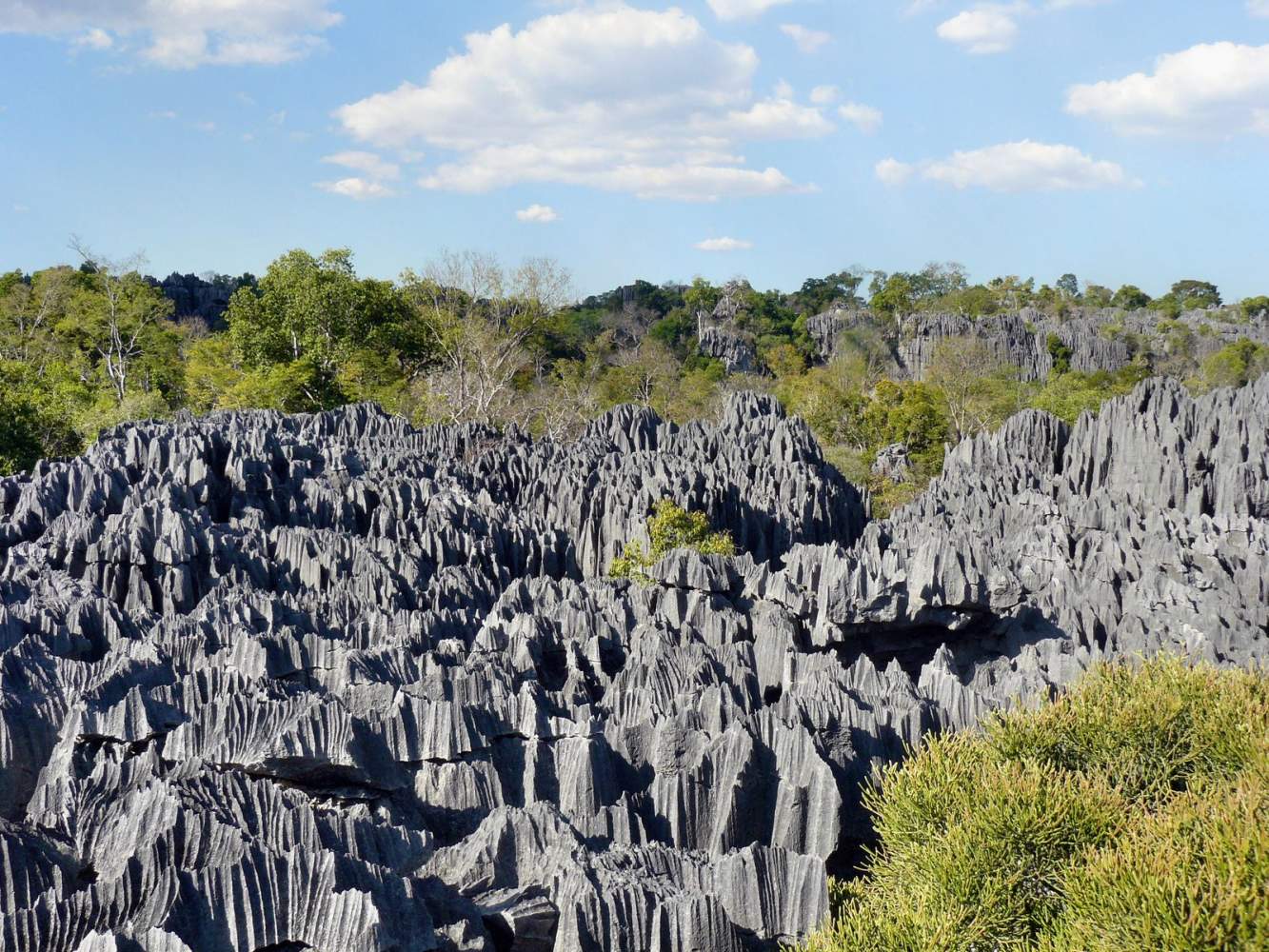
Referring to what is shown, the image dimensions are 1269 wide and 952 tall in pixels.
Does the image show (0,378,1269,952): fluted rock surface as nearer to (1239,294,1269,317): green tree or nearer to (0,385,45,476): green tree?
(0,385,45,476): green tree

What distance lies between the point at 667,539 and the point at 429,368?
1078 inches

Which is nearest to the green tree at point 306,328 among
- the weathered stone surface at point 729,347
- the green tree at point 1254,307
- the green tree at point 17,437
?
the green tree at point 17,437

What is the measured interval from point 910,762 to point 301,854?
16.1ft

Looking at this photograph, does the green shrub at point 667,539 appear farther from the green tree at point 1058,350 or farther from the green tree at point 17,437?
the green tree at point 1058,350

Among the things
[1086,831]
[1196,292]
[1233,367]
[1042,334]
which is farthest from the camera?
[1196,292]

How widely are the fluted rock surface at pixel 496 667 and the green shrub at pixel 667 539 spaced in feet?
2.58

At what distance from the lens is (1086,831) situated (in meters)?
7.61

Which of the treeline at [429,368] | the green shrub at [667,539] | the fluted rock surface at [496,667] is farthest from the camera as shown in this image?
the treeline at [429,368]

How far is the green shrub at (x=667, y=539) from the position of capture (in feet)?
67.9

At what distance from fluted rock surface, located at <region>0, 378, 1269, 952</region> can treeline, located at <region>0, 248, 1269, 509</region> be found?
11048 millimetres

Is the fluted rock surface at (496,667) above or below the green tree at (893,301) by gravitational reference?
below

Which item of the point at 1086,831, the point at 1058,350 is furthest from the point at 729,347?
the point at 1086,831

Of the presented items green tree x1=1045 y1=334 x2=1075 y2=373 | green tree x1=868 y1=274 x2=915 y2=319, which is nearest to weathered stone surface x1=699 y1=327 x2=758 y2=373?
green tree x1=868 y1=274 x2=915 y2=319

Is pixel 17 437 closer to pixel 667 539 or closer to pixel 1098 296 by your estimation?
pixel 667 539
